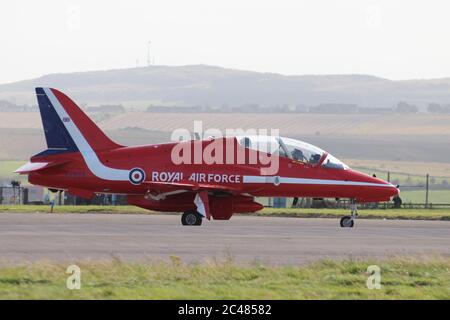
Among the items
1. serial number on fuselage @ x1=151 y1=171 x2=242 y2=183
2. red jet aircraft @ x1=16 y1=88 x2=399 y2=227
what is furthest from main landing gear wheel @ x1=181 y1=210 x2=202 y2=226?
serial number on fuselage @ x1=151 y1=171 x2=242 y2=183

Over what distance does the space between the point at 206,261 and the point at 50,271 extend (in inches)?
138

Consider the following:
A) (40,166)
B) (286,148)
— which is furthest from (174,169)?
(40,166)

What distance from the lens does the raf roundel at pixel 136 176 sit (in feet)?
112

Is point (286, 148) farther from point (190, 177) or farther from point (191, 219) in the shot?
point (191, 219)

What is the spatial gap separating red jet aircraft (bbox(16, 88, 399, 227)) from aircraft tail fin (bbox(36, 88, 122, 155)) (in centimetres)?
3

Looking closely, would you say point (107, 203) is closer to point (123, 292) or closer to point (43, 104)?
point (43, 104)

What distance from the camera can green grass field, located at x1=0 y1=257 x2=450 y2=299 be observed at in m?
16.4

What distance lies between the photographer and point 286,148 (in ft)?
114

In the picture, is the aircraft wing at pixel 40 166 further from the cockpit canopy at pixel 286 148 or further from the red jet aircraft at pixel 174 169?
the cockpit canopy at pixel 286 148

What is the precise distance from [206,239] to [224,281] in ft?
29.3

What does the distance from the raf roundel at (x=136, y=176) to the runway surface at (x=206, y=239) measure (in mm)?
1157

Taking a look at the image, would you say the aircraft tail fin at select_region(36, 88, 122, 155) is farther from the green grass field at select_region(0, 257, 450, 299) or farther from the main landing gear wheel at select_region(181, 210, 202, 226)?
the green grass field at select_region(0, 257, 450, 299)

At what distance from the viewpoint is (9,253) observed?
2242 cm

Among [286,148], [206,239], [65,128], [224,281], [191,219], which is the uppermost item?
[65,128]
